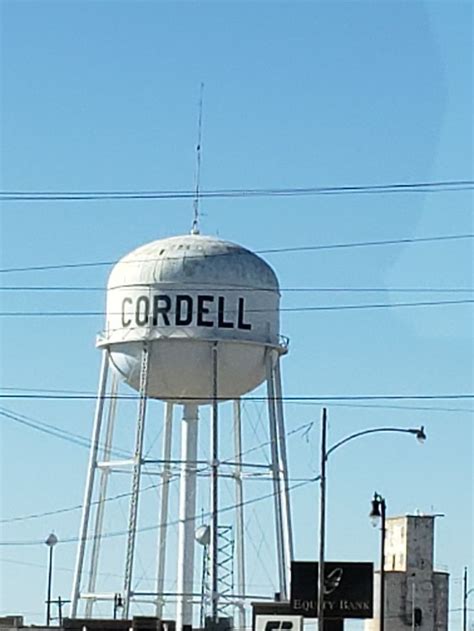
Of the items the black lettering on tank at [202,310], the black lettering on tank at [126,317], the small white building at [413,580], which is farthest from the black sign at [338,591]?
the small white building at [413,580]

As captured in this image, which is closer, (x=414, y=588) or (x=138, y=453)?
(x=138, y=453)

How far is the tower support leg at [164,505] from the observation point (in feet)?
207

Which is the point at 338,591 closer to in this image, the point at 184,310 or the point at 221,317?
the point at 221,317

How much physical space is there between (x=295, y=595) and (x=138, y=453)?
8.00 metres

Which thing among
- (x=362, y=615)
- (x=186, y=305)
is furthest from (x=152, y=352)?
(x=362, y=615)

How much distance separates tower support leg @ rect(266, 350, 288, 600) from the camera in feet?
205

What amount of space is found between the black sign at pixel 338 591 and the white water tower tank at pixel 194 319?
27.2 feet

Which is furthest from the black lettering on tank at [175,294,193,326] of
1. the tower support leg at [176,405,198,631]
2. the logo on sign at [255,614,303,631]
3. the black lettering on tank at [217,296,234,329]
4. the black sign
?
the logo on sign at [255,614,303,631]

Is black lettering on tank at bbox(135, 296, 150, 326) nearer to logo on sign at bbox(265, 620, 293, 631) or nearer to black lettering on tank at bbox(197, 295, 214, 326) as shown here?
black lettering on tank at bbox(197, 295, 214, 326)

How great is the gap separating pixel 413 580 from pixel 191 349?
4556 centimetres

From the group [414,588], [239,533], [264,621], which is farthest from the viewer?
[414,588]

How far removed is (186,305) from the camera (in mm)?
61938

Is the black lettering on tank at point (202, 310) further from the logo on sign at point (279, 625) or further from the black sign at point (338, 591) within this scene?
the logo on sign at point (279, 625)

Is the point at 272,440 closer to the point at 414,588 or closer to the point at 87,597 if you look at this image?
the point at 87,597
